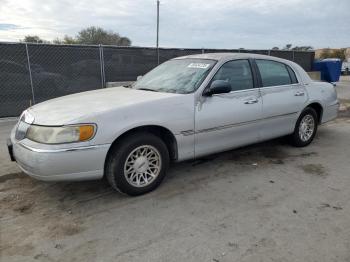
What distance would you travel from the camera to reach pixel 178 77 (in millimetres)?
4766

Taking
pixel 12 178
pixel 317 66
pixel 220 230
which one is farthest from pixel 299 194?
pixel 317 66

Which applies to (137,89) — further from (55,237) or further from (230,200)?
(55,237)

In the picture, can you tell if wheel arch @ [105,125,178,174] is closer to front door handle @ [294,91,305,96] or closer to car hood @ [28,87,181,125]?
car hood @ [28,87,181,125]

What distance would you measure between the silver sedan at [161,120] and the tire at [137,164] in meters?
0.01

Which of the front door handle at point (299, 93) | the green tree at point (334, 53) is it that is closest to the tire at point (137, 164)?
the front door handle at point (299, 93)

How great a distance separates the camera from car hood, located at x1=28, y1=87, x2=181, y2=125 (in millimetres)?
3650

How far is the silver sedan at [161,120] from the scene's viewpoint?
357 cm

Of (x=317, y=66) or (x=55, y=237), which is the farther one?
(x=317, y=66)

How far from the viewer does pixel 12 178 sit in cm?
466

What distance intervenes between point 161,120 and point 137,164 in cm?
58

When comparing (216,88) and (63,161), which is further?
(216,88)

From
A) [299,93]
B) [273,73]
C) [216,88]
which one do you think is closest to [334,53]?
[299,93]

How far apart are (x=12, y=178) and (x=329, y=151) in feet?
16.1

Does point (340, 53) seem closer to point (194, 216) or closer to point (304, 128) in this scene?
point (304, 128)
